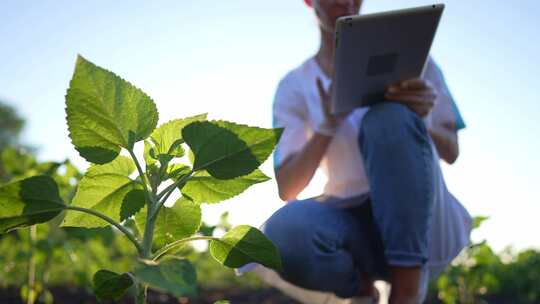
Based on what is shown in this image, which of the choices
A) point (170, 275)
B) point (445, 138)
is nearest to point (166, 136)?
point (170, 275)

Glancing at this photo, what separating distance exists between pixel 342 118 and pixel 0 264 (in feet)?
10.7

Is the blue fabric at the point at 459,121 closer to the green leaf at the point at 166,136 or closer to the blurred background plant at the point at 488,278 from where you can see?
the blurred background plant at the point at 488,278

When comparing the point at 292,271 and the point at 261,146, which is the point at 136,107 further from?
the point at 292,271

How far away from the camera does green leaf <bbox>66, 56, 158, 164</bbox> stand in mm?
685

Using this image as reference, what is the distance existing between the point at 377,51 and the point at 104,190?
1.17 meters

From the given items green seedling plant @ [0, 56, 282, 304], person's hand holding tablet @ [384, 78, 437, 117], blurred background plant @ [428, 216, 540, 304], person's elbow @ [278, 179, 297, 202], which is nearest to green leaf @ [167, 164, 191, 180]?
green seedling plant @ [0, 56, 282, 304]

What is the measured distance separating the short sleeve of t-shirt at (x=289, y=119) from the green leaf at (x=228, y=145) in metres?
1.41

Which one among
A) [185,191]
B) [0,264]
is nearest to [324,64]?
[185,191]

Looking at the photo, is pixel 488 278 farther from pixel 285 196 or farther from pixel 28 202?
pixel 28 202

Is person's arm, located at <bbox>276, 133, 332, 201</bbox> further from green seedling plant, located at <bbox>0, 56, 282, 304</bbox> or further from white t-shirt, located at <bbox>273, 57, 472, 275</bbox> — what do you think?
green seedling plant, located at <bbox>0, 56, 282, 304</bbox>

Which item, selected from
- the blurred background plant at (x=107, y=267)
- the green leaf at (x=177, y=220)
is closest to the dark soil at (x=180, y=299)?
the blurred background plant at (x=107, y=267)

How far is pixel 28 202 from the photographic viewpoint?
2.24ft

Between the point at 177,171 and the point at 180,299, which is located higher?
the point at 177,171

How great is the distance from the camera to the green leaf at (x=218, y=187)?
2.61ft
